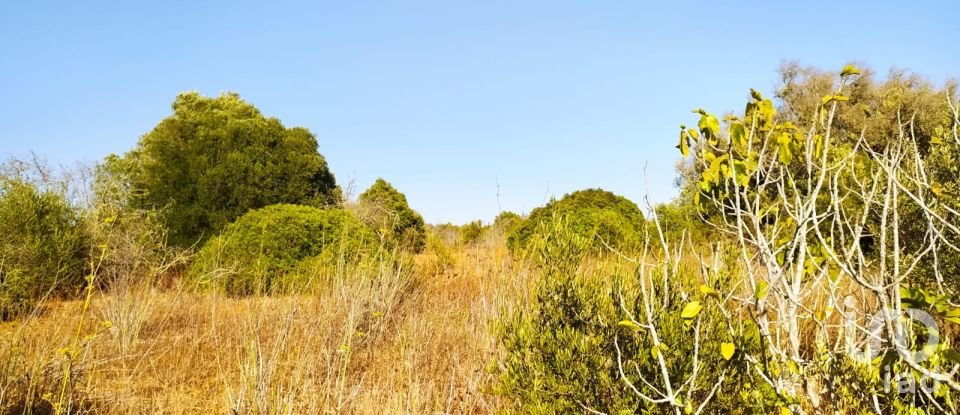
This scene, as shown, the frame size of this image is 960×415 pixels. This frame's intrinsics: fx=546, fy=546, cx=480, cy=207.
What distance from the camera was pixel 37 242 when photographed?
6988mm

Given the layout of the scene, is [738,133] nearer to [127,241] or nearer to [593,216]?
[593,216]

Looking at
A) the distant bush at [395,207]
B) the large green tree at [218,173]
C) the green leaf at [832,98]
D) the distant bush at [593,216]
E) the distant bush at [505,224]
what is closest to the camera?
the green leaf at [832,98]

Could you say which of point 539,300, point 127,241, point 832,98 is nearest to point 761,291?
point 832,98

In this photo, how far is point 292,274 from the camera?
706cm

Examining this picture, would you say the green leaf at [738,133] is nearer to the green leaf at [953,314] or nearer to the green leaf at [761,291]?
the green leaf at [761,291]

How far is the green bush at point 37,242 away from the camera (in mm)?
6551

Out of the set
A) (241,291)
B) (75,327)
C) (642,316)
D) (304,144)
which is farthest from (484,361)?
(304,144)

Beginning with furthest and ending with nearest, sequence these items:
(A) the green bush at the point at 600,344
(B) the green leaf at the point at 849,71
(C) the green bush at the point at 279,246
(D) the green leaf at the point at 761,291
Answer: (C) the green bush at the point at 279,246
(A) the green bush at the point at 600,344
(B) the green leaf at the point at 849,71
(D) the green leaf at the point at 761,291

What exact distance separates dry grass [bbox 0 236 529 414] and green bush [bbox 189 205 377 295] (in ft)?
2.47

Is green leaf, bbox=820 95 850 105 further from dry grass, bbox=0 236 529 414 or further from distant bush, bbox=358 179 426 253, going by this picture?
distant bush, bbox=358 179 426 253

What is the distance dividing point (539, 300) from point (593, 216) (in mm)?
5861

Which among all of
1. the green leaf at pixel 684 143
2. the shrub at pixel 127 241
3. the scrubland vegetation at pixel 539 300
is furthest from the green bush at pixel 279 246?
the green leaf at pixel 684 143

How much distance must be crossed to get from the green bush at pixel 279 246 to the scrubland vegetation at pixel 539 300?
0.12ft

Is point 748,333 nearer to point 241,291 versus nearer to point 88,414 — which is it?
point 88,414
